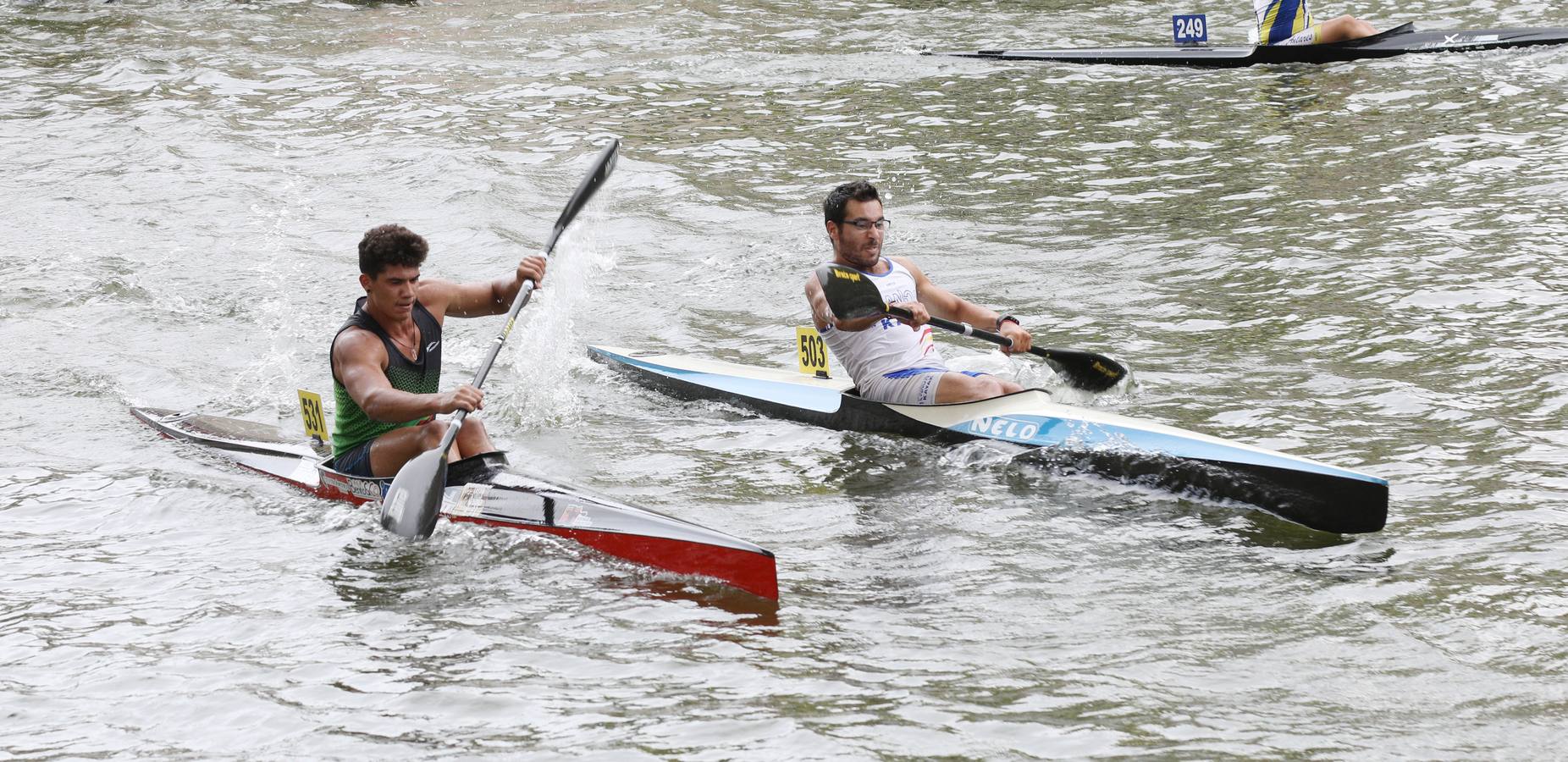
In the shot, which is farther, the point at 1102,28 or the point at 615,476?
the point at 1102,28

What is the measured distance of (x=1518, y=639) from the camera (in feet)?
14.8

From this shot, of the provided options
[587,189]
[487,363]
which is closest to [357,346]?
[487,363]

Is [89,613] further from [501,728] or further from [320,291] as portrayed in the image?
[320,291]

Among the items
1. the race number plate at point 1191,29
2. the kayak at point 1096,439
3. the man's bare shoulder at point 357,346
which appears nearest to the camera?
the kayak at point 1096,439

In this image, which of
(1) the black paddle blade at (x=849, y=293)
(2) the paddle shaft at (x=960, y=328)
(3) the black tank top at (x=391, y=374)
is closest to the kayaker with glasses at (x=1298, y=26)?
(2) the paddle shaft at (x=960, y=328)

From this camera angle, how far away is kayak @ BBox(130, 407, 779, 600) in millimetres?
5215

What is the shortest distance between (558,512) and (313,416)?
1.79m

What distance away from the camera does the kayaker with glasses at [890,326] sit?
6.87 m

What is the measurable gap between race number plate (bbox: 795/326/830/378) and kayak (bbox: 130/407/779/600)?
210 centimetres

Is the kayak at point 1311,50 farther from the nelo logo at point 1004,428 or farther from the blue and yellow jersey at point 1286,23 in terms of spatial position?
the nelo logo at point 1004,428

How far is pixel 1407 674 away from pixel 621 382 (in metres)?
5.22

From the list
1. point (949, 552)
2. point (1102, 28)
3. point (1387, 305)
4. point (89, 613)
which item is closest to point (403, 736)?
point (89, 613)

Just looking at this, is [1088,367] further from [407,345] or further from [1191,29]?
[1191,29]

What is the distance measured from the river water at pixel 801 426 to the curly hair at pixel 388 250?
45.2 inches
